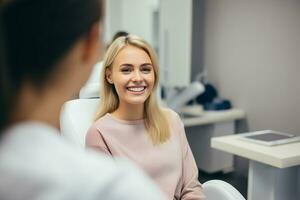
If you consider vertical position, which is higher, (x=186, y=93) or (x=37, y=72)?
(x=37, y=72)

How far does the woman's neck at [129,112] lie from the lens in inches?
56.1

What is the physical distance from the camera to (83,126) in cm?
149

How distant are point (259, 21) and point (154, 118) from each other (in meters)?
1.81

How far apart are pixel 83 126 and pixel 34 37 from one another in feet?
3.56

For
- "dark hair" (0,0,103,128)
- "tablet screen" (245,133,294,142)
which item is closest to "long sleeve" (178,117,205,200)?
"tablet screen" (245,133,294,142)

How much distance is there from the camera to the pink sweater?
4.43 feet

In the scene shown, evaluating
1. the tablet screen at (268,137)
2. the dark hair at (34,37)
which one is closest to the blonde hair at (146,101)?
the tablet screen at (268,137)

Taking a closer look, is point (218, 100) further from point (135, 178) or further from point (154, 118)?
point (135, 178)

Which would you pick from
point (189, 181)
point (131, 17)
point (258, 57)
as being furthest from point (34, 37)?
point (131, 17)

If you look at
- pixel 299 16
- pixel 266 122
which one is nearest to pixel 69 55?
pixel 299 16

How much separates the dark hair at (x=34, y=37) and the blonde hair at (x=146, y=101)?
0.95 meters

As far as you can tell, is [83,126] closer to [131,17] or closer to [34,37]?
[34,37]

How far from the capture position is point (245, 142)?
206cm

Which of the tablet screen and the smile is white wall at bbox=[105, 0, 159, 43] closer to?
the tablet screen
